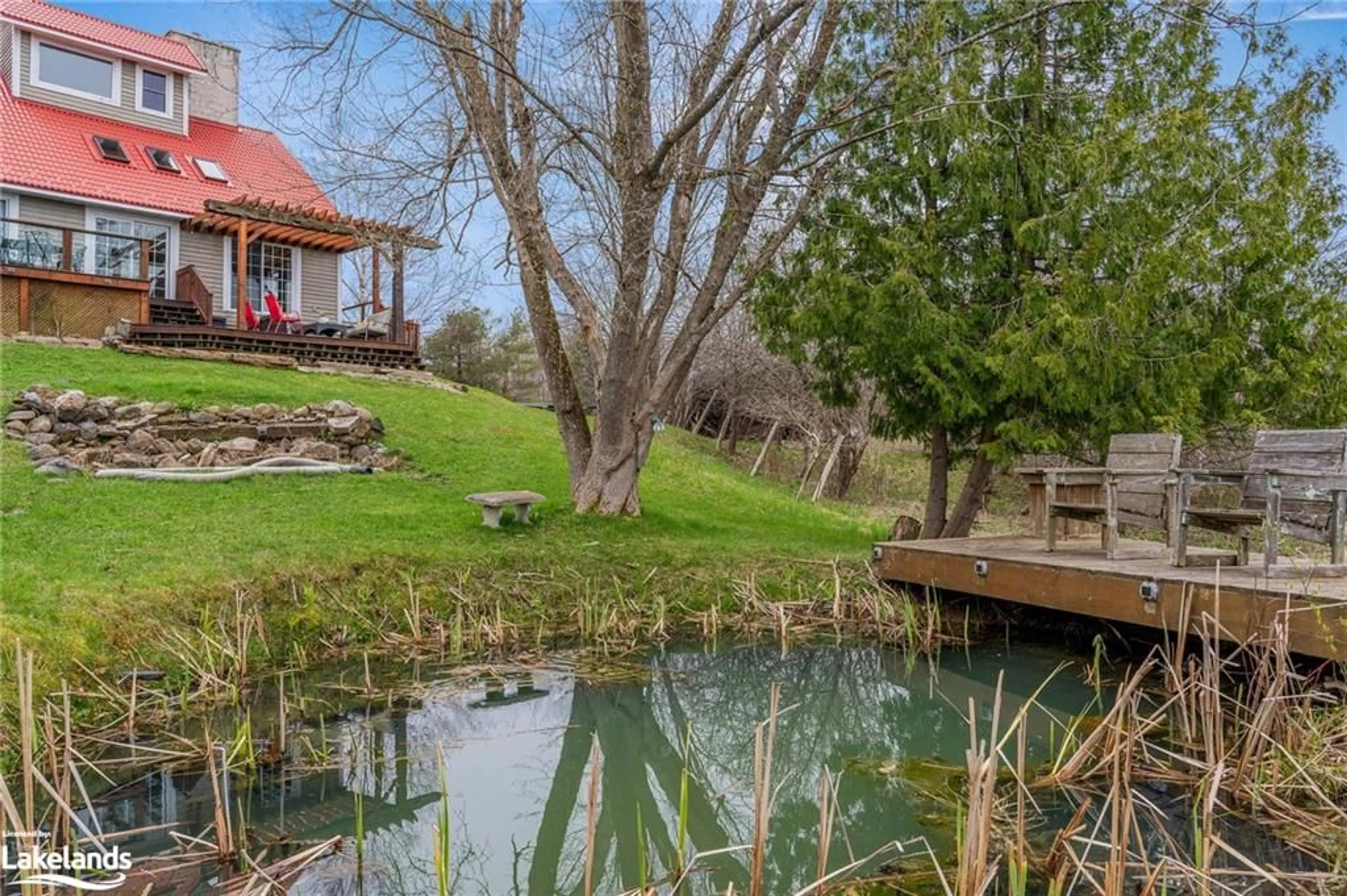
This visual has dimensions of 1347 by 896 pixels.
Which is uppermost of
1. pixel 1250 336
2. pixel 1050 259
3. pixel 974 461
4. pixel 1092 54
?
pixel 1092 54

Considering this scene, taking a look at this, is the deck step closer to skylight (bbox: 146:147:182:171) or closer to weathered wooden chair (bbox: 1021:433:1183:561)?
skylight (bbox: 146:147:182:171)

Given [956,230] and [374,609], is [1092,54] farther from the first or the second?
[374,609]

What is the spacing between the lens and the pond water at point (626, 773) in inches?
146

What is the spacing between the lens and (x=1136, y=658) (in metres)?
6.52

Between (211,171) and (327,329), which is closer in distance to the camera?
(327,329)

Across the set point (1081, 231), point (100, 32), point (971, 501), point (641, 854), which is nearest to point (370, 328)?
point (100, 32)

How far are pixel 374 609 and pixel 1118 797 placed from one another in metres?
5.25

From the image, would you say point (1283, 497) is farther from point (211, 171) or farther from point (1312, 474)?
point (211, 171)

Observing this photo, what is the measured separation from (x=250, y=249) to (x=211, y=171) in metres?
1.99

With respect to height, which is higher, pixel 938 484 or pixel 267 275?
pixel 267 275

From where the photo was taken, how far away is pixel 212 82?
20969mm

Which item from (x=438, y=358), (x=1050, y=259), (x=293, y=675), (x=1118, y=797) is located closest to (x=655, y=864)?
(x=1118, y=797)

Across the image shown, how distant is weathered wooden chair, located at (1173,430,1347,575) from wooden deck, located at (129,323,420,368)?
1451cm

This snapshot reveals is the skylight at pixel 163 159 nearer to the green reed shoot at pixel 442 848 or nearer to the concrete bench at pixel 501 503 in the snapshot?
the concrete bench at pixel 501 503
